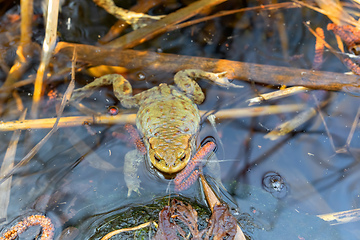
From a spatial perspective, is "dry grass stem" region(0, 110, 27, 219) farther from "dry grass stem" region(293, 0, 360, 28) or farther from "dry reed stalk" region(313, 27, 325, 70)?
"dry grass stem" region(293, 0, 360, 28)

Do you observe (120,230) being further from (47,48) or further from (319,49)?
(319,49)

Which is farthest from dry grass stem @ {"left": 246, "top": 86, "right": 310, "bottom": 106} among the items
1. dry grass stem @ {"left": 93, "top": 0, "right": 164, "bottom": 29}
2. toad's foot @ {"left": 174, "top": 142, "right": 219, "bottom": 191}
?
dry grass stem @ {"left": 93, "top": 0, "right": 164, "bottom": 29}

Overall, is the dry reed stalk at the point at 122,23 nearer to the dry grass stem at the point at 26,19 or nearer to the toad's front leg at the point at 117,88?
the toad's front leg at the point at 117,88

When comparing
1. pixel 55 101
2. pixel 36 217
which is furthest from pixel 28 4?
pixel 36 217

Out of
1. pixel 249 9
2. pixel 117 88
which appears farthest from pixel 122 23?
pixel 249 9

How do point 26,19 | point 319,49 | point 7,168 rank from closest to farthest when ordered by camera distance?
point 7,168 → point 319,49 → point 26,19

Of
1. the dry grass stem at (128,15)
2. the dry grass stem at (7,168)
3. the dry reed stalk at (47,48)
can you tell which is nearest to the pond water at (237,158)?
the dry grass stem at (7,168)
